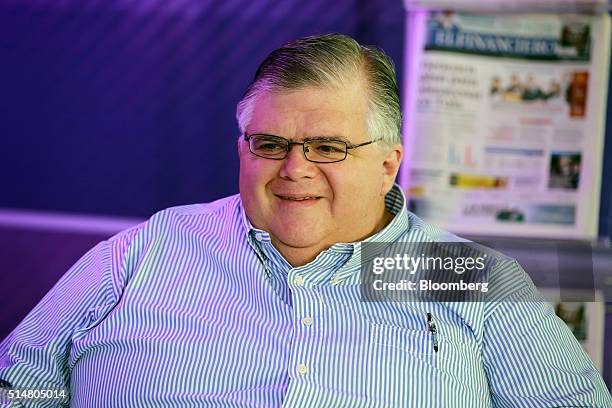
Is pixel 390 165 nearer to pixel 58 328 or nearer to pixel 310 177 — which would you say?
pixel 310 177

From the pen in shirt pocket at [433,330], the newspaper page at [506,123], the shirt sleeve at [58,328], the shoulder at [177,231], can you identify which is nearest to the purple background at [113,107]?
the newspaper page at [506,123]

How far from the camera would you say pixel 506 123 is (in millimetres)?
2906

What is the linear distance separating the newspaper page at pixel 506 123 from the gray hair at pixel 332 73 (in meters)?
1.03

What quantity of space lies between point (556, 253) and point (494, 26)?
2.83 feet

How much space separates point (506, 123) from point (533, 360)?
135 centimetres

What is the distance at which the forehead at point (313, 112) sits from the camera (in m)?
1.79

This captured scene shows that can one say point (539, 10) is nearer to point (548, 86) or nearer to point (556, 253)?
point (548, 86)

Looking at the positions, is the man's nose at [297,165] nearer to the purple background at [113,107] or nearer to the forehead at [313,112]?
the forehead at [313,112]

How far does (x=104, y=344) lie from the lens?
1.85 meters

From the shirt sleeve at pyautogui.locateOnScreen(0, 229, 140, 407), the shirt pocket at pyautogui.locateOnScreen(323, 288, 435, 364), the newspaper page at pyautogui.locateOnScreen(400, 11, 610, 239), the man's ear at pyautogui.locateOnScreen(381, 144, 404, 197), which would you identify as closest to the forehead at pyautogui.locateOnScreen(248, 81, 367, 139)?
the man's ear at pyautogui.locateOnScreen(381, 144, 404, 197)

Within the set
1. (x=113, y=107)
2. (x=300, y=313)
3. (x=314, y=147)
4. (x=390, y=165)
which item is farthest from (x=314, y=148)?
(x=113, y=107)

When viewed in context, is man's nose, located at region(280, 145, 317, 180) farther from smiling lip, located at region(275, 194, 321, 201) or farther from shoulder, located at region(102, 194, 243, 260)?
shoulder, located at region(102, 194, 243, 260)

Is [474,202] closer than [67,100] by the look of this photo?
Yes

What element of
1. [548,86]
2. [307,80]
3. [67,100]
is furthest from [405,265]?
[67,100]
